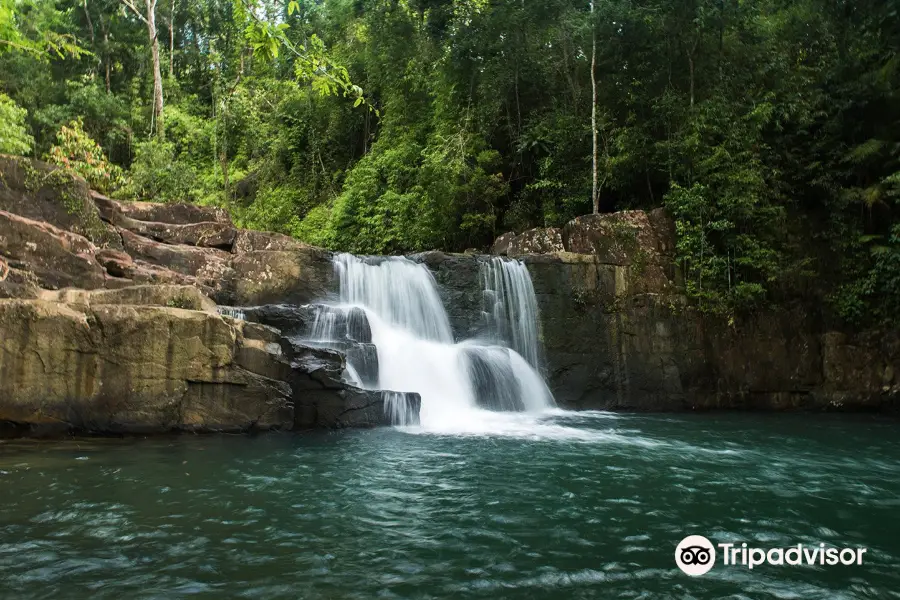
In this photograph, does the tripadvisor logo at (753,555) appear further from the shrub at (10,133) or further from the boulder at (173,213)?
the shrub at (10,133)

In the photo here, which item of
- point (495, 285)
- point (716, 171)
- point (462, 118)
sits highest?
point (462, 118)

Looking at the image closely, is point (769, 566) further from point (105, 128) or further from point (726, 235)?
point (105, 128)

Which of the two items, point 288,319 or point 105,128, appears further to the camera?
point 105,128

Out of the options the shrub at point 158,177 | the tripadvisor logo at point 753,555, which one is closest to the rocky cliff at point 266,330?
the shrub at point 158,177

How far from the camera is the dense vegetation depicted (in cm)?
1525

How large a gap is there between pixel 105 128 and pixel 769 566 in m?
30.3

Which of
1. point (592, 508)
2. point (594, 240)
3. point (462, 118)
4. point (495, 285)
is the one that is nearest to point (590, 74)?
point (462, 118)

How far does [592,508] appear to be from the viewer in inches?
233

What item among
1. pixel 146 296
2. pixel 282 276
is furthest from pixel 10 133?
pixel 146 296

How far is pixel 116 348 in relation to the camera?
909cm

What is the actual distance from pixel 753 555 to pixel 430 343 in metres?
9.20

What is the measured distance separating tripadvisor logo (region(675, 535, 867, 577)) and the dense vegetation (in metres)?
8.24

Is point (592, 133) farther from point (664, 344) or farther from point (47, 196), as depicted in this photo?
point (47, 196)

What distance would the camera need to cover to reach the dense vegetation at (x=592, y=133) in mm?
15250
